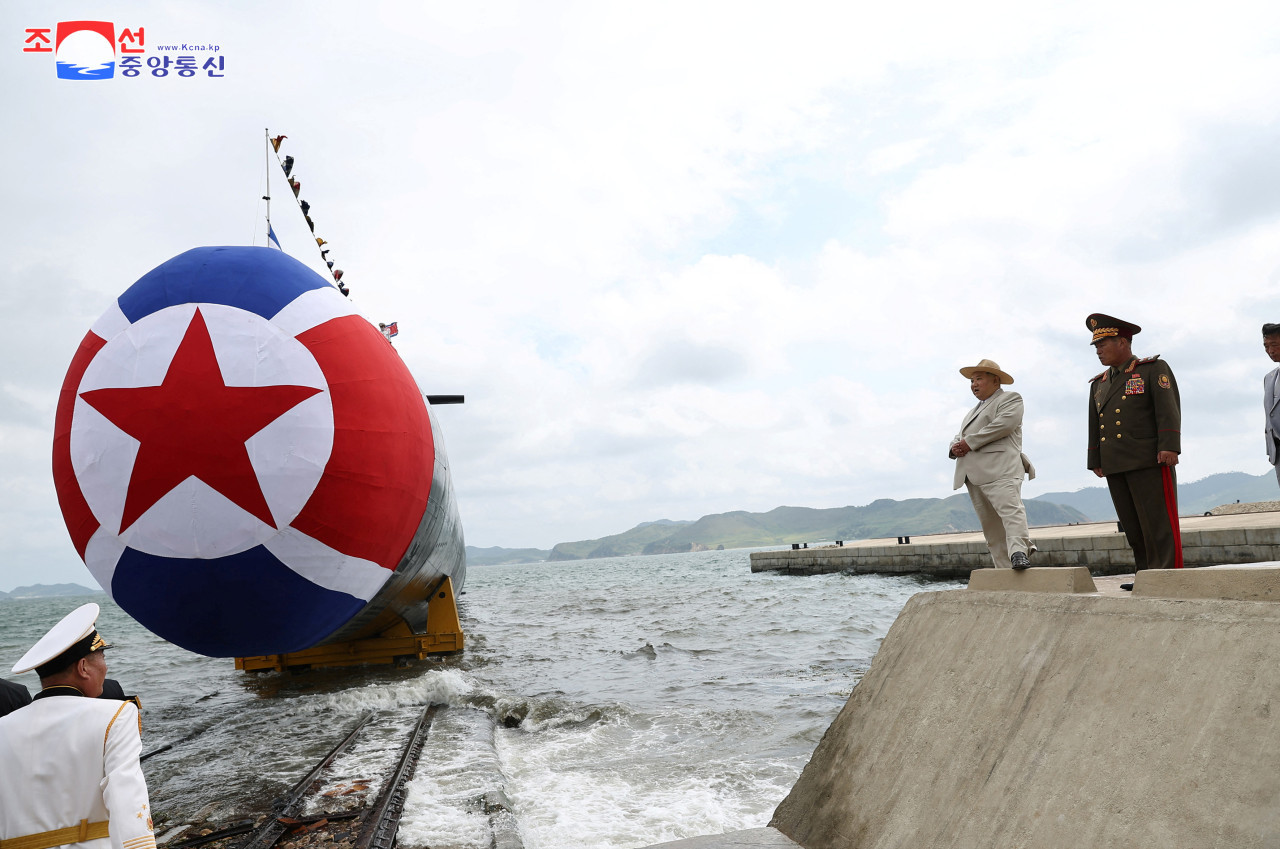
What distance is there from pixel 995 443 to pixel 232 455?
474 cm

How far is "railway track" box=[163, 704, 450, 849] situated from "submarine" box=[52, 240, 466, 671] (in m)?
1.01

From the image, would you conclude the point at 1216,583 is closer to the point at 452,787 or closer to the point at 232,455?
the point at 452,787

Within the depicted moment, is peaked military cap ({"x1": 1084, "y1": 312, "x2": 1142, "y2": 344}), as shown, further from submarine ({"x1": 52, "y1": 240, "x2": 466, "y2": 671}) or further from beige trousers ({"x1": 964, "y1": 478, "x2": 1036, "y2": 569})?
submarine ({"x1": 52, "y1": 240, "x2": 466, "y2": 671})

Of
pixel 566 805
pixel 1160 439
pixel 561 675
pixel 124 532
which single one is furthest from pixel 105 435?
pixel 561 675

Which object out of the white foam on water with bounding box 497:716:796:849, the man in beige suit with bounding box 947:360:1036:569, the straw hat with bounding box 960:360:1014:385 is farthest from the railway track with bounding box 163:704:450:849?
the straw hat with bounding box 960:360:1014:385

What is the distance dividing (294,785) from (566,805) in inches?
76.7

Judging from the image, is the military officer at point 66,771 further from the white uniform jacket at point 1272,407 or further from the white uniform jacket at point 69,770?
the white uniform jacket at point 1272,407

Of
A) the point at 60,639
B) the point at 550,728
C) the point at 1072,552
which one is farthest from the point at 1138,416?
the point at 1072,552

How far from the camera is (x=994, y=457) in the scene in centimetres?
445

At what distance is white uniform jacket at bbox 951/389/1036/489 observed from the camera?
438 cm

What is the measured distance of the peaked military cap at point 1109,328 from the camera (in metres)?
4.25

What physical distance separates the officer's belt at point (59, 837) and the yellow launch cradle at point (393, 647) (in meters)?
6.73

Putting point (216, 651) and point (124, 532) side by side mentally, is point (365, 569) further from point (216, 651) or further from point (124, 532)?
point (124, 532)

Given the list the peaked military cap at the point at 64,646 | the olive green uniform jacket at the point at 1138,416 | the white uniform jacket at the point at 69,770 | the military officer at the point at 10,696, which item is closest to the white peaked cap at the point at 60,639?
the peaked military cap at the point at 64,646
